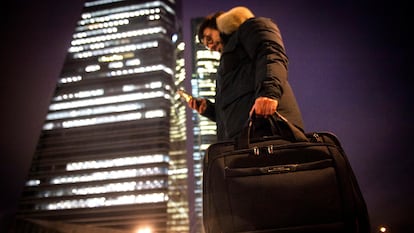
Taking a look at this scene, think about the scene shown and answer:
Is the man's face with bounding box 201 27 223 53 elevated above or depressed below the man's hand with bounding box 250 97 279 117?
above

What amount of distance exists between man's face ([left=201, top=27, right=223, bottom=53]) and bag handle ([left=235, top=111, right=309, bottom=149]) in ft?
2.84

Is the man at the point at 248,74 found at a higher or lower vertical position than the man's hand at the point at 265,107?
higher

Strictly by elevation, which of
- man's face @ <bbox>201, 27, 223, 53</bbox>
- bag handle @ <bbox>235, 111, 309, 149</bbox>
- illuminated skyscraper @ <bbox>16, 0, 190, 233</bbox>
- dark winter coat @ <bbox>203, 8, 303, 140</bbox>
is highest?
illuminated skyscraper @ <bbox>16, 0, 190, 233</bbox>

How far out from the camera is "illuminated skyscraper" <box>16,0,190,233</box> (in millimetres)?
50781

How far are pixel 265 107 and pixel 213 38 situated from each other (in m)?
0.91

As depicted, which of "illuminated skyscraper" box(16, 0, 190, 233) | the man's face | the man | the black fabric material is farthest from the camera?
"illuminated skyscraper" box(16, 0, 190, 233)

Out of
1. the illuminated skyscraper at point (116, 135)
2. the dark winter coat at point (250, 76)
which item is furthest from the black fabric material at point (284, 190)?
the illuminated skyscraper at point (116, 135)

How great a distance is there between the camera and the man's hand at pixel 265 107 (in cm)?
120

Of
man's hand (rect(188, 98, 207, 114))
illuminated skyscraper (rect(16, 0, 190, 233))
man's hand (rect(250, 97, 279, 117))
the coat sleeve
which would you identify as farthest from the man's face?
illuminated skyscraper (rect(16, 0, 190, 233))

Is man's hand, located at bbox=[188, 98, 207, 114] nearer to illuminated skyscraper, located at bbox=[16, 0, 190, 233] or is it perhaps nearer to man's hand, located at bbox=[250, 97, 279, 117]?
man's hand, located at bbox=[250, 97, 279, 117]

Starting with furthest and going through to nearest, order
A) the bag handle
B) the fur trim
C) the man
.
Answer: the fur trim, the man, the bag handle

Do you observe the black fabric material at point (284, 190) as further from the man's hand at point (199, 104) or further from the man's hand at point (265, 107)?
the man's hand at point (199, 104)

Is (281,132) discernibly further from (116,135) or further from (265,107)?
(116,135)

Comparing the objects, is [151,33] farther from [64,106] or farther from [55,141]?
[55,141]
